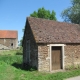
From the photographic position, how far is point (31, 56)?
18.5 metres

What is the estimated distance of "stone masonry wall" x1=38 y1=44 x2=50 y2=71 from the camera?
1650 cm

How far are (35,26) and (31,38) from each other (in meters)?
1.38

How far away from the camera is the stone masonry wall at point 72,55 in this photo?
1812 centimetres

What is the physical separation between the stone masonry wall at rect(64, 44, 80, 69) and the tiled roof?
0.65 metres

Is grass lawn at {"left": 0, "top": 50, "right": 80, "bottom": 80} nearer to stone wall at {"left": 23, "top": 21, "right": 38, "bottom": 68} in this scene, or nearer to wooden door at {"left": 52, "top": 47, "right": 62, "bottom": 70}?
stone wall at {"left": 23, "top": 21, "right": 38, "bottom": 68}

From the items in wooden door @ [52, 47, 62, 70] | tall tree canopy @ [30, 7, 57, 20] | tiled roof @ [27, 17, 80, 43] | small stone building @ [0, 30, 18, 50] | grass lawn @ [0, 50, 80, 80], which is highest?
tall tree canopy @ [30, 7, 57, 20]

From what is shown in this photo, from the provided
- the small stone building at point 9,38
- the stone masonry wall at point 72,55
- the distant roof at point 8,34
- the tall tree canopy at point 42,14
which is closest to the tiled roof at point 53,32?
the stone masonry wall at point 72,55

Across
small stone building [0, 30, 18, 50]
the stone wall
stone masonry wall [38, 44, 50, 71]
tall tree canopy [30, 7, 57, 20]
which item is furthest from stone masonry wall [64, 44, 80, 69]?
small stone building [0, 30, 18, 50]

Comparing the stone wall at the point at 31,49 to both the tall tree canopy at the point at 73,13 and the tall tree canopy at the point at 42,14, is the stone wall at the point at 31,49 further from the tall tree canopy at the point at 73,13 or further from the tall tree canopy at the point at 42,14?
the tall tree canopy at the point at 42,14

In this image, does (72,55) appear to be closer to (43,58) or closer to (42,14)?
(43,58)

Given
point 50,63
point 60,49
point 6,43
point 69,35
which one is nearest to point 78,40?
point 69,35

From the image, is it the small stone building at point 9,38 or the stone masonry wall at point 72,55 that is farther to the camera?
the small stone building at point 9,38

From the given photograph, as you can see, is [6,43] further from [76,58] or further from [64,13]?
[76,58]

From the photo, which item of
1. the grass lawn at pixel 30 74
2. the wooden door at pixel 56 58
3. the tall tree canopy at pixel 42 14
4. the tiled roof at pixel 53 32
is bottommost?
the grass lawn at pixel 30 74
